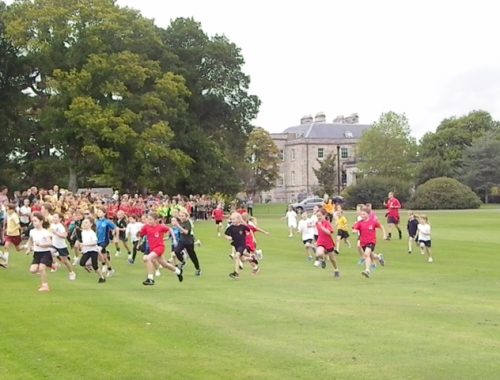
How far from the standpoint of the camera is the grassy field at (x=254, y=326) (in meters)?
10.1

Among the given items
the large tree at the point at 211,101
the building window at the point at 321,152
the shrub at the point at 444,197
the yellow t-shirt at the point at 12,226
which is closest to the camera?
the yellow t-shirt at the point at 12,226

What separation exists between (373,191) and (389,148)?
66.9 feet

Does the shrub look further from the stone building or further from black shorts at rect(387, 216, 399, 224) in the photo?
the stone building

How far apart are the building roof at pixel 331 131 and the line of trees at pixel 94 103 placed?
254ft

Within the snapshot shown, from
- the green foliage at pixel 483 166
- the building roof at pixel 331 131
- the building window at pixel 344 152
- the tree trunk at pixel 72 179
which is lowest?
the tree trunk at pixel 72 179

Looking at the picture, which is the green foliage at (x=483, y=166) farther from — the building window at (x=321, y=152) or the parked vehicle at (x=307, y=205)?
the building window at (x=321, y=152)

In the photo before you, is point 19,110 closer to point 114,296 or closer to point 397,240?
point 397,240

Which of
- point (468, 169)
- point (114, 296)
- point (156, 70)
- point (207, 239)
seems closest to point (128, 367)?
point (114, 296)

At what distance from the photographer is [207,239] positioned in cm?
3772

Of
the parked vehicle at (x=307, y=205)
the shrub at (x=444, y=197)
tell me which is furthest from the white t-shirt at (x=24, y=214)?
the shrub at (x=444, y=197)

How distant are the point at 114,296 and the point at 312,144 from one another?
5037 inches

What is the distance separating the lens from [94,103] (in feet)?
184

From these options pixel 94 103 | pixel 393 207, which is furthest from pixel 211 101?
pixel 393 207

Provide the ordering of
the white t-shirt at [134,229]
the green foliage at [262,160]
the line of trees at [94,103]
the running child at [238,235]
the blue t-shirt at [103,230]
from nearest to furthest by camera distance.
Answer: the running child at [238,235] < the blue t-shirt at [103,230] < the white t-shirt at [134,229] < the line of trees at [94,103] < the green foliage at [262,160]
